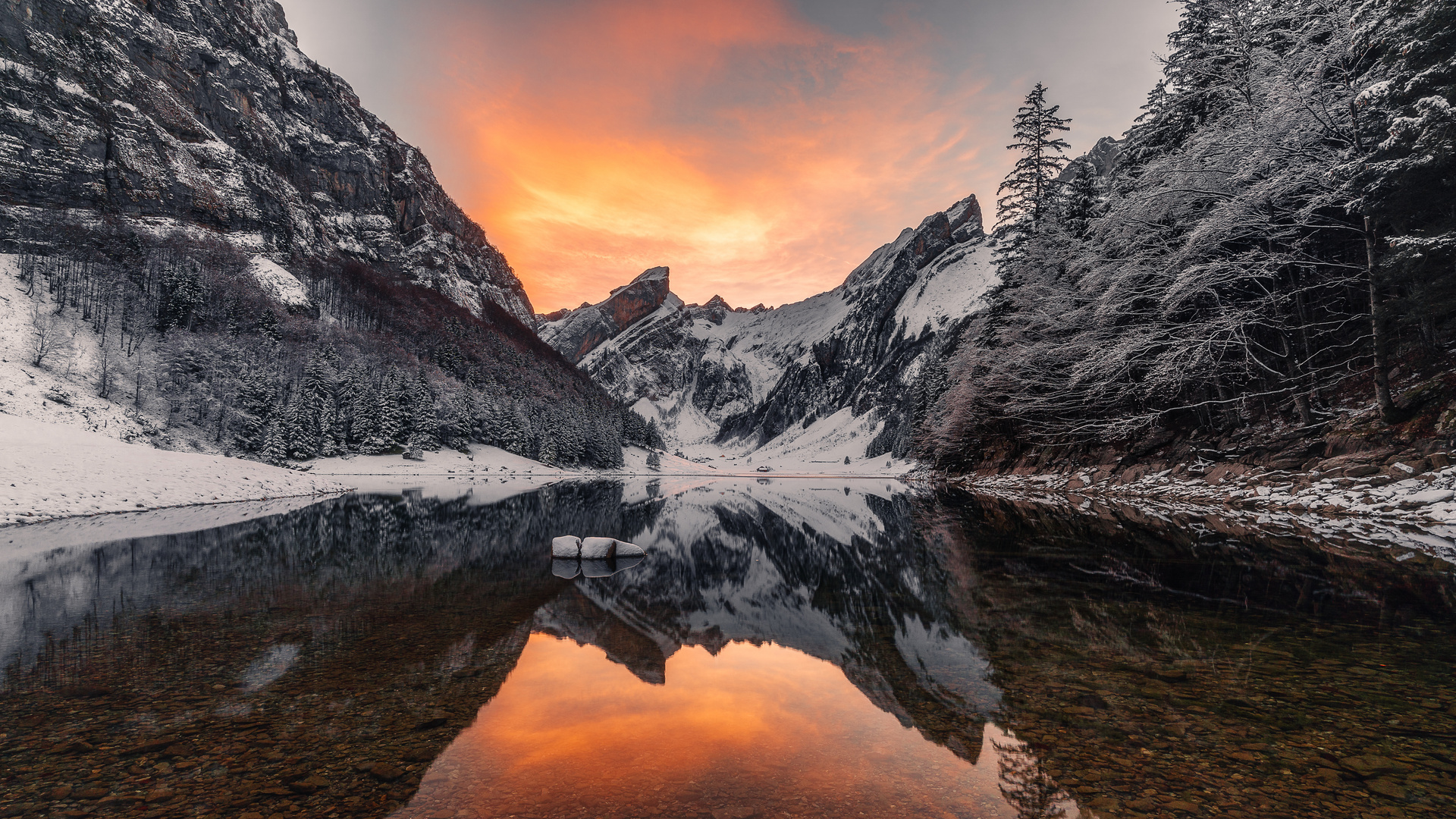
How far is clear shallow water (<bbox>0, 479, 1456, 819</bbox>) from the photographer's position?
12.0 feet

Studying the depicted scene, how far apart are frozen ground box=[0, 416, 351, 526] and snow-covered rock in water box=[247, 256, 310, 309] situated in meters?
82.0

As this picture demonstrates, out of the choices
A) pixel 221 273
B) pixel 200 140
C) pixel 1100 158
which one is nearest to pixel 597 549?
pixel 221 273

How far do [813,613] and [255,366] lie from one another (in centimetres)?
7830

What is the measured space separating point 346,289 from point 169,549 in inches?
5257

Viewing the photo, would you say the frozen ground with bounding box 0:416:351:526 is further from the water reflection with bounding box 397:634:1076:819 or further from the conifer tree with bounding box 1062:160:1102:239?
the conifer tree with bounding box 1062:160:1102:239

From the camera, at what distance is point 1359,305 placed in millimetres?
20094

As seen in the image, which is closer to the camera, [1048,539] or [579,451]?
[1048,539]

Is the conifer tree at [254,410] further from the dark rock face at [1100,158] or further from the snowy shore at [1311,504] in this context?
the dark rock face at [1100,158]

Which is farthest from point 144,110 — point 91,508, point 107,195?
point 91,508

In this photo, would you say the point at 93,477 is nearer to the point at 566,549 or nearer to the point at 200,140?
the point at 566,549

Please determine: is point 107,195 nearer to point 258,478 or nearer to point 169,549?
point 258,478

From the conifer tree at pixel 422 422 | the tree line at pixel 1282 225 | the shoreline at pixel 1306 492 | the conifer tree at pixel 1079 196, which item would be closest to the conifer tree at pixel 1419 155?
the tree line at pixel 1282 225

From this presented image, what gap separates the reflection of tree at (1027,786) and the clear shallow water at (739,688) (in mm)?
28

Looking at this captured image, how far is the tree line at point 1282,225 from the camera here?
1405 centimetres
